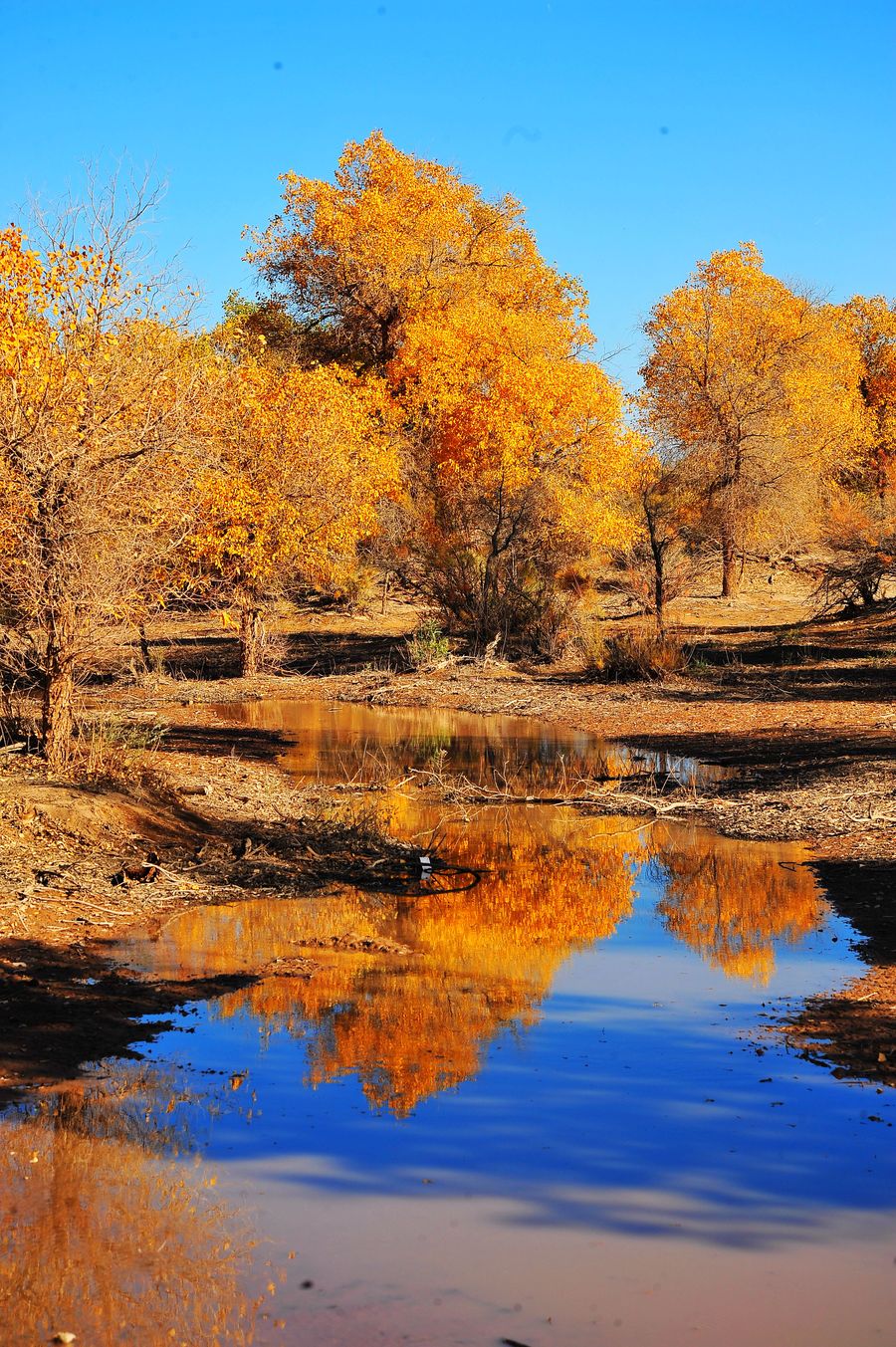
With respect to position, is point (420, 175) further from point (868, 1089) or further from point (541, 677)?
point (868, 1089)

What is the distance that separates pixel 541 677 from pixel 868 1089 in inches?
873

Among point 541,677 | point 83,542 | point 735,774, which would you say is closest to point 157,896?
point 83,542

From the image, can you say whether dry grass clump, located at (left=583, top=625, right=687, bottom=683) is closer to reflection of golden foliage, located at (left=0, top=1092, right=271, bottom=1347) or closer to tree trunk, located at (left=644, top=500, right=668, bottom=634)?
tree trunk, located at (left=644, top=500, right=668, bottom=634)

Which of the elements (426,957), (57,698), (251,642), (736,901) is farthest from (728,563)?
(426,957)

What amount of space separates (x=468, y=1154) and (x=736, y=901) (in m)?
5.35

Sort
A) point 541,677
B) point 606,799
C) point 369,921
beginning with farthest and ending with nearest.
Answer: point 541,677 → point 606,799 → point 369,921

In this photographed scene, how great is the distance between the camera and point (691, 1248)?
482cm

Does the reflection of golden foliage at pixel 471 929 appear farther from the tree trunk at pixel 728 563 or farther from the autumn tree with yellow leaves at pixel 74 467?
the tree trunk at pixel 728 563

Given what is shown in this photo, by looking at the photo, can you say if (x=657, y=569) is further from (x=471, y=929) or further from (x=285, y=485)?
(x=471, y=929)

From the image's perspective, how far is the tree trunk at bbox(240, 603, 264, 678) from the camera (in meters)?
29.4

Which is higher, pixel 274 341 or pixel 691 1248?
pixel 274 341

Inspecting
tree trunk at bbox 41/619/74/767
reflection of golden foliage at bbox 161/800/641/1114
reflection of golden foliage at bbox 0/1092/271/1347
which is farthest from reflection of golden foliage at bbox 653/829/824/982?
tree trunk at bbox 41/619/74/767

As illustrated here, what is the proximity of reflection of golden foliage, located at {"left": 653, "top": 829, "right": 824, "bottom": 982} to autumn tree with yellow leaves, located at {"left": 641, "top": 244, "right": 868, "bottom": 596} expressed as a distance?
24.9 m

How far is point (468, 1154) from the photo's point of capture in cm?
564
